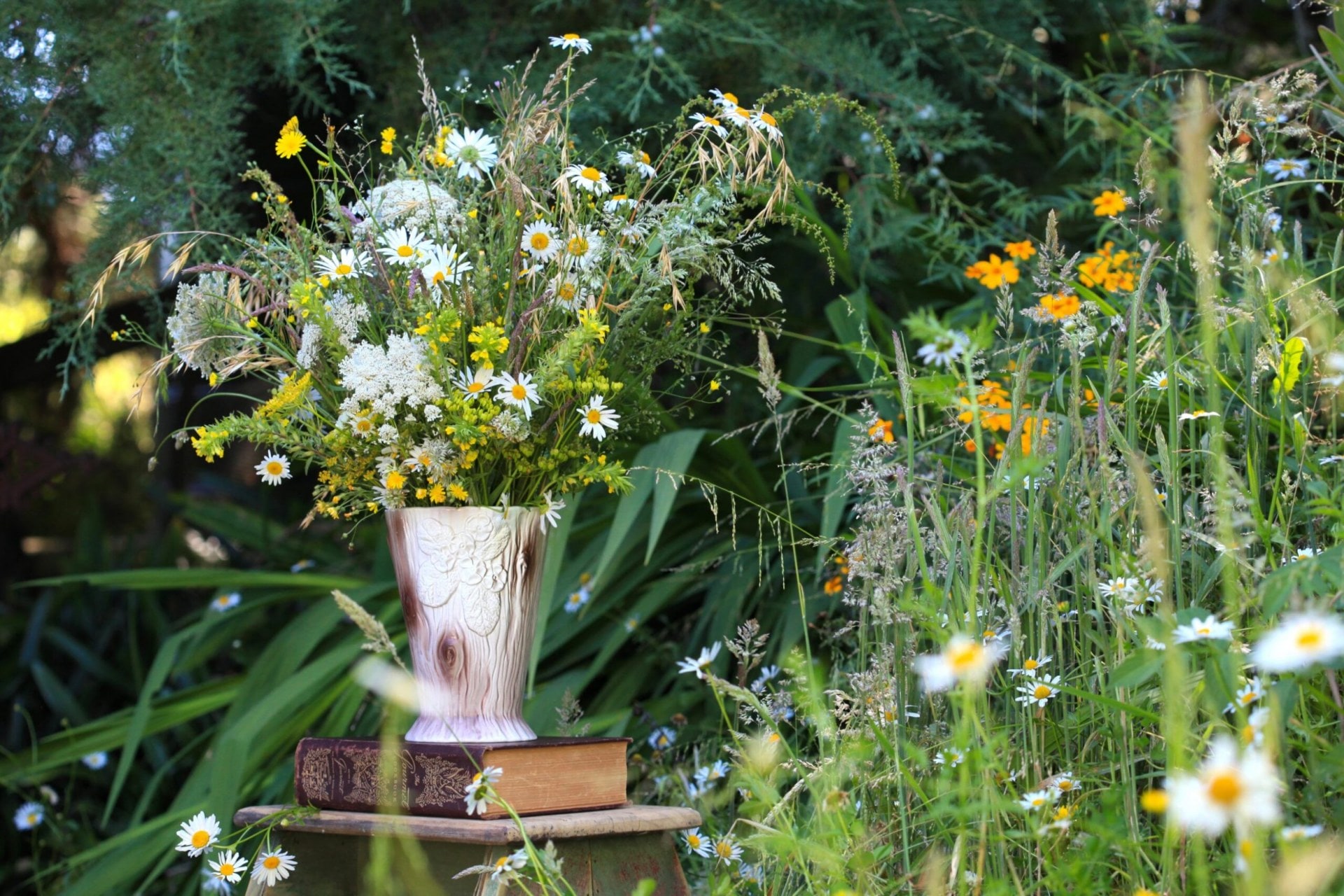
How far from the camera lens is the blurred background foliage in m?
1.98

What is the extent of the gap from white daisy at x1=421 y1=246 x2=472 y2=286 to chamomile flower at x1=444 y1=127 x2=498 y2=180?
83mm

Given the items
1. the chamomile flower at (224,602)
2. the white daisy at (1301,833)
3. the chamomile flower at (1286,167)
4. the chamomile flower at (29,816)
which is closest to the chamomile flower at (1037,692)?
the white daisy at (1301,833)

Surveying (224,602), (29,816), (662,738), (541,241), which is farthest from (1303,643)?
(29,816)

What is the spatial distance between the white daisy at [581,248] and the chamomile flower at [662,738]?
2.65 feet

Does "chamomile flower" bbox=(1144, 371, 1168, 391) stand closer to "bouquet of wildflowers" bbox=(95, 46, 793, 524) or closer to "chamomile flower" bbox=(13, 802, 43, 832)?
"bouquet of wildflowers" bbox=(95, 46, 793, 524)

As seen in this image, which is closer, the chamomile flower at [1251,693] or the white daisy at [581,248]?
the chamomile flower at [1251,693]

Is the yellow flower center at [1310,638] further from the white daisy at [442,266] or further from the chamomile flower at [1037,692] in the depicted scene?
the white daisy at [442,266]

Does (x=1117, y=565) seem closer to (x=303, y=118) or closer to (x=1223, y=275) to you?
(x=1223, y=275)

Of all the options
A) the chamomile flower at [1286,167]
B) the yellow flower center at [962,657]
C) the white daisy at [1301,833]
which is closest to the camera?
the yellow flower center at [962,657]

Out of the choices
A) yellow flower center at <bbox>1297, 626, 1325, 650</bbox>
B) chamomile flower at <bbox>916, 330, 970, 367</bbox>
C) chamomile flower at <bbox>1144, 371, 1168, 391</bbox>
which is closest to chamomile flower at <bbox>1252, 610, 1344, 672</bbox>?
yellow flower center at <bbox>1297, 626, 1325, 650</bbox>

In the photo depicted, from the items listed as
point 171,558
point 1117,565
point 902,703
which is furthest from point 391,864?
point 171,558

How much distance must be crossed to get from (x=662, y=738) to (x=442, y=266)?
2.96 ft

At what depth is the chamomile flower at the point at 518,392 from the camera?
117 centimetres

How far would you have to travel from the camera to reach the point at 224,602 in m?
2.47
